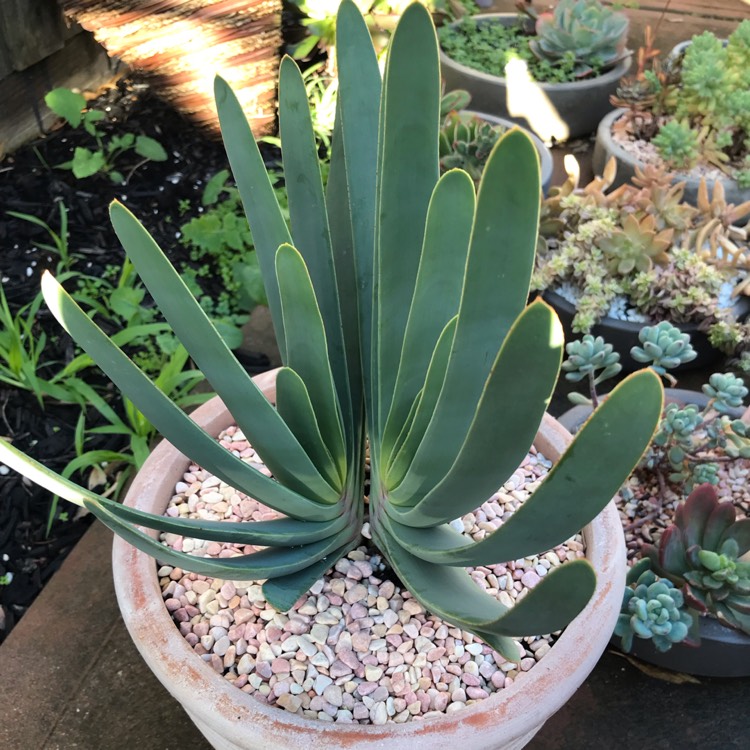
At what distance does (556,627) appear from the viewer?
0.53 metres

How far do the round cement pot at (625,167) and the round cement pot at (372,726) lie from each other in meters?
1.47

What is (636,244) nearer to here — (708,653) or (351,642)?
(708,653)

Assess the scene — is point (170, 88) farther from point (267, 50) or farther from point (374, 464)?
point (374, 464)

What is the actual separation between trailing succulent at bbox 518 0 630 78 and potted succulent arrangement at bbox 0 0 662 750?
6.74ft

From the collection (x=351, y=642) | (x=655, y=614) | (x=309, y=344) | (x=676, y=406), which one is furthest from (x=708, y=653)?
(x=309, y=344)

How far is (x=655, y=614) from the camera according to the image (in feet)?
3.50

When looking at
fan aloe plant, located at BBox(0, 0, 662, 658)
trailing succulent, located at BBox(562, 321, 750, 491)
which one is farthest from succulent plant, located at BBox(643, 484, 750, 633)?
fan aloe plant, located at BBox(0, 0, 662, 658)

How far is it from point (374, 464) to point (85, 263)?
1291 millimetres

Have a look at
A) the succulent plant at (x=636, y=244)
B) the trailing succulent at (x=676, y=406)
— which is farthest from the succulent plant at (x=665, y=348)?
the succulent plant at (x=636, y=244)

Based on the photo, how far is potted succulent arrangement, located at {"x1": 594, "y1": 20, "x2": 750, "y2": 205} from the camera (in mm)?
2082

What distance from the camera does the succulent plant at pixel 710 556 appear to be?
1.07 m

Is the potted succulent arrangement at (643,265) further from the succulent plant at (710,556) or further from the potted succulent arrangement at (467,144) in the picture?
the succulent plant at (710,556)

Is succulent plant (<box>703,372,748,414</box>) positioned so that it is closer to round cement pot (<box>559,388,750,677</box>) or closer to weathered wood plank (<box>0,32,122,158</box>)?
round cement pot (<box>559,388,750,677</box>)

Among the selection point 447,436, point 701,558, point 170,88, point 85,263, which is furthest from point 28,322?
point 701,558
